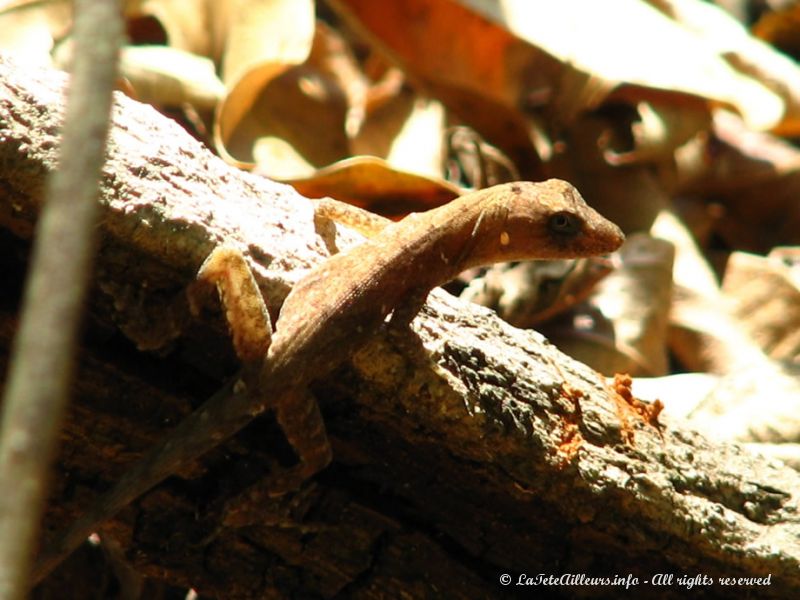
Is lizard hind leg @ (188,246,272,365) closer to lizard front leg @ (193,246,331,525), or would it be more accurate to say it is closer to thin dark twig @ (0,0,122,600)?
lizard front leg @ (193,246,331,525)

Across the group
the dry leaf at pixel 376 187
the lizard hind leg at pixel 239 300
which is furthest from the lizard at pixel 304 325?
the dry leaf at pixel 376 187

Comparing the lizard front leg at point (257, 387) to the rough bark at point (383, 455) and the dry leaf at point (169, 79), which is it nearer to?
the rough bark at point (383, 455)

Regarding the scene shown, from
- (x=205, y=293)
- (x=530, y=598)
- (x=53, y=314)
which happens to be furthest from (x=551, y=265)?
(x=53, y=314)

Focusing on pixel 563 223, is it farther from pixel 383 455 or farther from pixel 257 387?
pixel 257 387

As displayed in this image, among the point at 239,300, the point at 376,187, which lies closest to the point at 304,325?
the point at 239,300

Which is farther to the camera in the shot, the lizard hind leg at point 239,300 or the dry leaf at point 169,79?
the dry leaf at point 169,79

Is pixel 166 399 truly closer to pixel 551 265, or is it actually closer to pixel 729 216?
pixel 551 265

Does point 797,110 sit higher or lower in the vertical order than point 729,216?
higher
